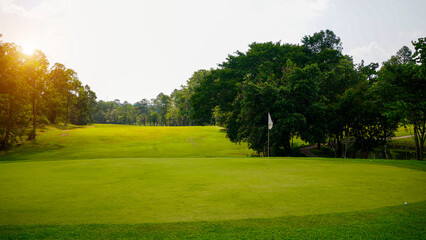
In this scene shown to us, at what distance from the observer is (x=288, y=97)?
28422mm

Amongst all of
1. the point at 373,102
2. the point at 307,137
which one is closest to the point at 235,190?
the point at 307,137

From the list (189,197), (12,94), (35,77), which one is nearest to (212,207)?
(189,197)

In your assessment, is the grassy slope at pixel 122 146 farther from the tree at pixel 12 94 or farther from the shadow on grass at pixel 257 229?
the shadow on grass at pixel 257 229

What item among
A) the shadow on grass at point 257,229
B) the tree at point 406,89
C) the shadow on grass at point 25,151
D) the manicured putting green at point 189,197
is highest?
the tree at point 406,89

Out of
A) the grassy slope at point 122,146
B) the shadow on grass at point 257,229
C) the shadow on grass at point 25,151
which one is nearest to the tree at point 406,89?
the grassy slope at point 122,146

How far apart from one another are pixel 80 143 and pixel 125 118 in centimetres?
10864

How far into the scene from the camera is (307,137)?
2748 centimetres

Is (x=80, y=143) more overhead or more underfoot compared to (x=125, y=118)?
more underfoot

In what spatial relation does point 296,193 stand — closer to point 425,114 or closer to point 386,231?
point 386,231

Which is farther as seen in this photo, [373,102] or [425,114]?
[373,102]

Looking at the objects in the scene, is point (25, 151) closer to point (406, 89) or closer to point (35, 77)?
point (35, 77)

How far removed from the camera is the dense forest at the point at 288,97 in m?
25.7

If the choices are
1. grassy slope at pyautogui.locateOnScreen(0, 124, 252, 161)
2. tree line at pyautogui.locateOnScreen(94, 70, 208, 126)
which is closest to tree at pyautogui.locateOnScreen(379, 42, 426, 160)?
grassy slope at pyautogui.locateOnScreen(0, 124, 252, 161)

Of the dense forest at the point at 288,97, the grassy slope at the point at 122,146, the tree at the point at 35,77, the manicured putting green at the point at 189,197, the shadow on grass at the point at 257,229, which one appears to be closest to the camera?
the shadow on grass at the point at 257,229
